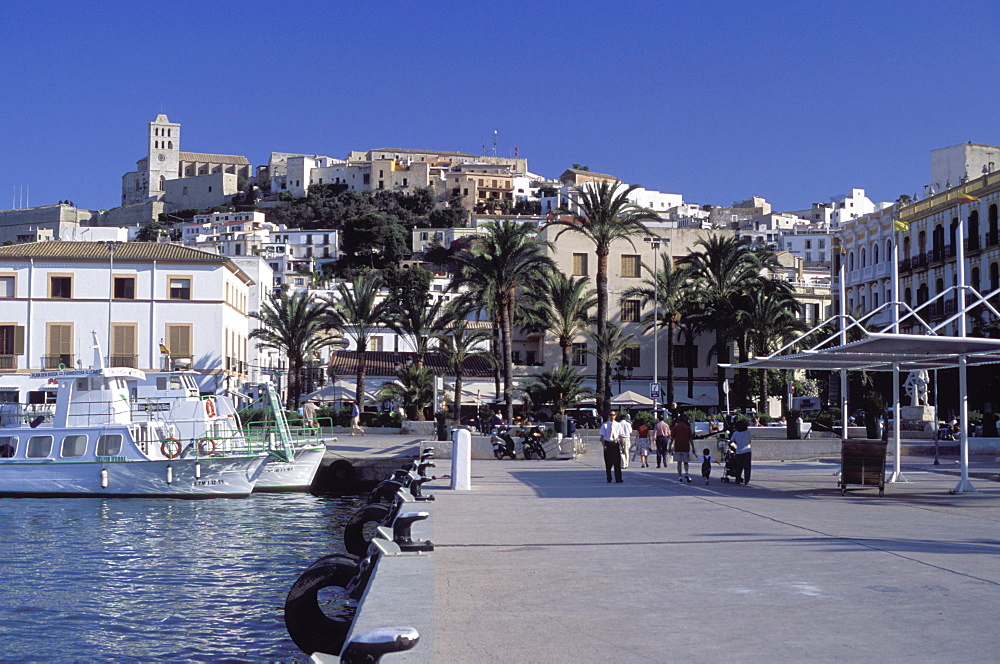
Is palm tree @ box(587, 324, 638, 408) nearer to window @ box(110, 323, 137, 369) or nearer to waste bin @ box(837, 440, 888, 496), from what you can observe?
window @ box(110, 323, 137, 369)

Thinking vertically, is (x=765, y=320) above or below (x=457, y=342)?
above

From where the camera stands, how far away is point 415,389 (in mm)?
53000

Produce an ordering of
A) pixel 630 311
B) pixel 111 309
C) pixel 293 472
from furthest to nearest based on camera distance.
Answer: pixel 630 311, pixel 111 309, pixel 293 472

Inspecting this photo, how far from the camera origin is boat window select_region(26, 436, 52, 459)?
3341cm

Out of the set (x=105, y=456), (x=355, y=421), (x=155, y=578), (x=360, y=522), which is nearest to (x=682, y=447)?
(x=360, y=522)

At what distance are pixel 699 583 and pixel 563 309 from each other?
50.2 meters

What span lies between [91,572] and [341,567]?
1036 cm

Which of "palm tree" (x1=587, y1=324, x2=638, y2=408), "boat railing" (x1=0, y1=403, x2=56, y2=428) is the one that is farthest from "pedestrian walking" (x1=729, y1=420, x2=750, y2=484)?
"palm tree" (x1=587, y1=324, x2=638, y2=408)

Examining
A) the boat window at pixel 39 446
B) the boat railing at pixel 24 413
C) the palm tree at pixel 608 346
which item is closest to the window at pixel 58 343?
the boat railing at pixel 24 413

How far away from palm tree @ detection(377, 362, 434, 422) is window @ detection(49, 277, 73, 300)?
58.9ft

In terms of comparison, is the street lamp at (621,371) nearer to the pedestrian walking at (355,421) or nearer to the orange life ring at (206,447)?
the pedestrian walking at (355,421)

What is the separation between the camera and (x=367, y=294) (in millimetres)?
56469

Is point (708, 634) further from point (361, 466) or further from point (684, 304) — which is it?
point (684, 304)

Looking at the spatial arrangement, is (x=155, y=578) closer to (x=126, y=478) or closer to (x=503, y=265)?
(x=126, y=478)
